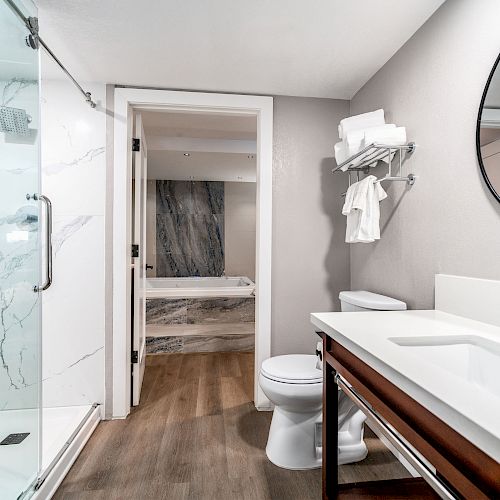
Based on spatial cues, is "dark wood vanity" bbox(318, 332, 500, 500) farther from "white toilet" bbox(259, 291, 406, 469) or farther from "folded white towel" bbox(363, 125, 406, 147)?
"folded white towel" bbox(363, 125, 406, 147)

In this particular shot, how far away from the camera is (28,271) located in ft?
5.06

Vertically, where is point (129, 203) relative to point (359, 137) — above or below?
below

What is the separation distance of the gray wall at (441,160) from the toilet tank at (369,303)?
0.09m

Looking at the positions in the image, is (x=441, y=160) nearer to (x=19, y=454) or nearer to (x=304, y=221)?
(x=304, y=221)

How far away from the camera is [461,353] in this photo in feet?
3.83

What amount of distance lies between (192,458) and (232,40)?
7.10 ft

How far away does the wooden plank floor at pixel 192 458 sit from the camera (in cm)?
167

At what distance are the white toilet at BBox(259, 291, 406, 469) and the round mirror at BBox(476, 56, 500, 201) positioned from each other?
0.71 metres

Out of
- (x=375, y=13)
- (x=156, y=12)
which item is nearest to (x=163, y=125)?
(x=156, y=12)

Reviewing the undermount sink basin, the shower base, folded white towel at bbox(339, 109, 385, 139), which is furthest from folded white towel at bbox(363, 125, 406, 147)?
the shower base

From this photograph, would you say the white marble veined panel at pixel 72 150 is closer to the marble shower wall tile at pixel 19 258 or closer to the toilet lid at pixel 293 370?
the marble shower wall tile at pixel 19 258

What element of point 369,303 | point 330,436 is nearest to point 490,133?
point 369,303

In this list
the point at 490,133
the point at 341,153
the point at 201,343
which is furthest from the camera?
the point at 201,343

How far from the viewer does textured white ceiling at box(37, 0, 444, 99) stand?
1.62 meters
